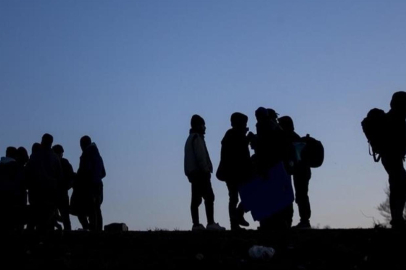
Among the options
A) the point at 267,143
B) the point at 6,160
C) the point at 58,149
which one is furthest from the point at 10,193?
the point at 267,143

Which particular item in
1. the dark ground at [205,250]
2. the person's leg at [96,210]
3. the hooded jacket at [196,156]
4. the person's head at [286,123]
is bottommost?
the dark ground at [205,250]

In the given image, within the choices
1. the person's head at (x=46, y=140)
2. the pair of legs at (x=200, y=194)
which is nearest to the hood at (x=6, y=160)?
the person's head at (x=46, y=140)

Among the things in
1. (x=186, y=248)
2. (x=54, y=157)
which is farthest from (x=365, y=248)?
(x=54, y=157)

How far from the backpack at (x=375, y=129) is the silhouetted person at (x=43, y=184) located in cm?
566

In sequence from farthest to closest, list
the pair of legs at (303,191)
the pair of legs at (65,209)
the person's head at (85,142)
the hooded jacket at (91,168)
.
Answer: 1. the pair of legs at (65,209)
2. the person's head at (85,142)
3. the hooded jacket at (91,168)
4. the pair of legs at (303,191)

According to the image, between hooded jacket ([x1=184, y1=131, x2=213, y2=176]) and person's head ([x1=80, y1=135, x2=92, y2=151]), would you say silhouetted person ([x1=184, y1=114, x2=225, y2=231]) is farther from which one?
person's head ([x1=80, y1=135, x2=92, y2=151])

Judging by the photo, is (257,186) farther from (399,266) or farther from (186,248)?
(399,266)

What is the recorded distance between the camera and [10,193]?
15711mm

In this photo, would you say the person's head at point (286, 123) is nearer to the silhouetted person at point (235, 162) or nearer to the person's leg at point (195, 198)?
the silhouetted person at point (235, 162)

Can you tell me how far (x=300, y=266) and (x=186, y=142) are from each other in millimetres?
5682

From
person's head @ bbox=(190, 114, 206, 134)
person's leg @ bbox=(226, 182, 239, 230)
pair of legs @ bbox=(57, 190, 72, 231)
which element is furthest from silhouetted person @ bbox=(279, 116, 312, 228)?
pair of legs @ bbox=(57, 190, 72, 231)

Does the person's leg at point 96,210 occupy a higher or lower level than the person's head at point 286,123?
lower

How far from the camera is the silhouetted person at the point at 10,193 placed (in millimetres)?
15336

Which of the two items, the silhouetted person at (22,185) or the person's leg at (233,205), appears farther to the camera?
the silhouetted person at (22,185)
